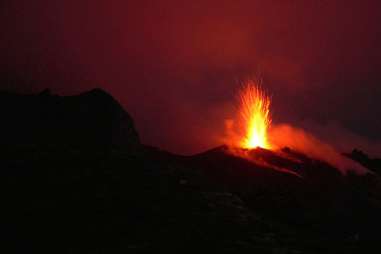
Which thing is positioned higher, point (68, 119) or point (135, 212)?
point (68, 119)

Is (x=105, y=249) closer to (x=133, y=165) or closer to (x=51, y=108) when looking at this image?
(x=133, y=165)

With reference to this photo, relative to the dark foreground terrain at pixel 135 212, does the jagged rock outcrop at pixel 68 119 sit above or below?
above

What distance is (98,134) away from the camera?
142000mm

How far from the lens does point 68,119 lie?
157375 mm

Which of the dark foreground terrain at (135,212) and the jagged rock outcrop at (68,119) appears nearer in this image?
the dark foreground terrain at (135,212)

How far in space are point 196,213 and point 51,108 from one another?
118 m

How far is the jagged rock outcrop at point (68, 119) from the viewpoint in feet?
461

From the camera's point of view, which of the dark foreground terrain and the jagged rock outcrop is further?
the jagged rock outcrop

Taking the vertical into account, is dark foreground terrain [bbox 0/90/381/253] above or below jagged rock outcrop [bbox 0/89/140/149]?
below

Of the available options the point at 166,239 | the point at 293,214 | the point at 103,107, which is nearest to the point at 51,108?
the point at 103,107

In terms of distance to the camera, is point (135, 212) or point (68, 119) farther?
point (68, 119)

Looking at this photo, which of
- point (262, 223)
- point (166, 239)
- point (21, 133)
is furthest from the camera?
point (21, 133)

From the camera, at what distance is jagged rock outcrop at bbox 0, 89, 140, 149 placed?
140625mm

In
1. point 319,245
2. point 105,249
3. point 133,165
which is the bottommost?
point 105,249
